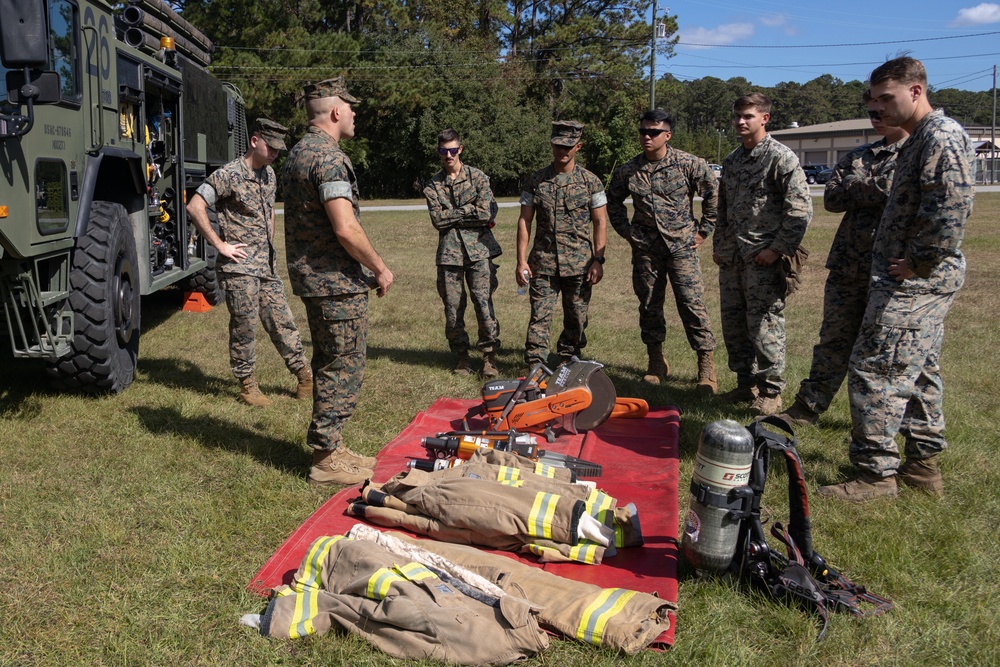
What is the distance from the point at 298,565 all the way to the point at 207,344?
16.9 ft

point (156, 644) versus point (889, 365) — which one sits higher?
point (889, 365)

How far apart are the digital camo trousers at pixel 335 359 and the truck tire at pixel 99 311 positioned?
2.19 meters

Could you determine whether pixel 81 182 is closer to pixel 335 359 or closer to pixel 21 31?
pixel 21 31

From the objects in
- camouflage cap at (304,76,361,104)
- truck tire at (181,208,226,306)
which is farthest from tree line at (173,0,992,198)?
camouflage cap at (304,76,361,104)

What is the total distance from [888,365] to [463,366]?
3.98 meters

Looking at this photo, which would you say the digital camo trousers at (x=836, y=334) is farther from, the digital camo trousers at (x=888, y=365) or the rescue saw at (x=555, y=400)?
the rescue saw at (x=555, y=400)

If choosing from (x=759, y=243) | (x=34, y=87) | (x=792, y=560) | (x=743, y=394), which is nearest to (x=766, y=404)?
(x=743, y=394)

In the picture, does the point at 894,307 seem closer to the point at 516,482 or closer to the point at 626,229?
the point at 516,482

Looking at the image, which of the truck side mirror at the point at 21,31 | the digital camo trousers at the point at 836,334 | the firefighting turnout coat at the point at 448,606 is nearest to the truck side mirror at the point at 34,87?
the truck side mirror at the point at 21,31

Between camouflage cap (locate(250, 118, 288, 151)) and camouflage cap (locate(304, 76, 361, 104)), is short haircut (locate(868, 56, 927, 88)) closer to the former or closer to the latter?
camouflage cap (locate(304, 76, 361, 104))

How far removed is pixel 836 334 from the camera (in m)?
5.37

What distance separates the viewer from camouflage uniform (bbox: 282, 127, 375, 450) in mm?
4316

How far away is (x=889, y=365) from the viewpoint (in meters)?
4.32

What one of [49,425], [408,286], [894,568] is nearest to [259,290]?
[49,425]
